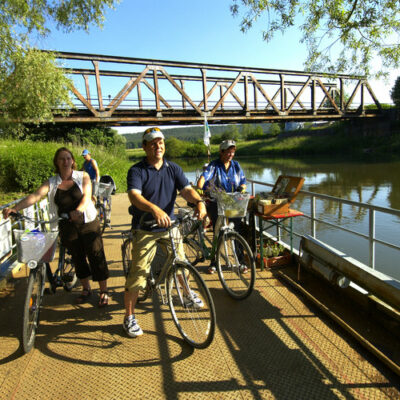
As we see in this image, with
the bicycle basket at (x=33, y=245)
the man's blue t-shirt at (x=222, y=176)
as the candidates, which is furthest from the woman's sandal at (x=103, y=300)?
the man's blue t-shirt at (x=222, y=176)

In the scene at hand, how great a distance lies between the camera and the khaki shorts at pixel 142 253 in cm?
292

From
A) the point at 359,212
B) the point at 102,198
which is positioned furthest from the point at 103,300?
the point at 359,212

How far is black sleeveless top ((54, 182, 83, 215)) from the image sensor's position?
3.40 metres

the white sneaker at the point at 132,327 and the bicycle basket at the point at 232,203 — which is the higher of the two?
the bicycle basket at the point at 232,203

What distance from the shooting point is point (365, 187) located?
67.9 feet

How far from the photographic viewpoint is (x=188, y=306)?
117 inches

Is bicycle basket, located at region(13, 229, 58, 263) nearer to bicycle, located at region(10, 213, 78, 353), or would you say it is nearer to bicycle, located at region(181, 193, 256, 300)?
bicycle, located at region(10, 213, 78, 353)

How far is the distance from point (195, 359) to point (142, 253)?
40.4 inches

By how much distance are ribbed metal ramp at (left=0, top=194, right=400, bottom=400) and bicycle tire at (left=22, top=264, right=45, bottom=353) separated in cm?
13

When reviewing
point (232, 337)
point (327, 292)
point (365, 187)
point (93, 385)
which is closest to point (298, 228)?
point (327, 292)

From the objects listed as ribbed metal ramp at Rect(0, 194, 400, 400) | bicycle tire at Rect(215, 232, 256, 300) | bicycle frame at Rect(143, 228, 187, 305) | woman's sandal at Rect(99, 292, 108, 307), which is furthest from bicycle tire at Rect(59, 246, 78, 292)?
bicycle tire at Rect(215, 232, 256, 300)

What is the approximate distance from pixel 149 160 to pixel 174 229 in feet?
2.30

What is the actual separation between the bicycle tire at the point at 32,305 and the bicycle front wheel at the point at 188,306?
126 centimetres

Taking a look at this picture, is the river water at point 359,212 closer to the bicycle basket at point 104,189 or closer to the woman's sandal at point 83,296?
the bicycle basket at point 104,189
